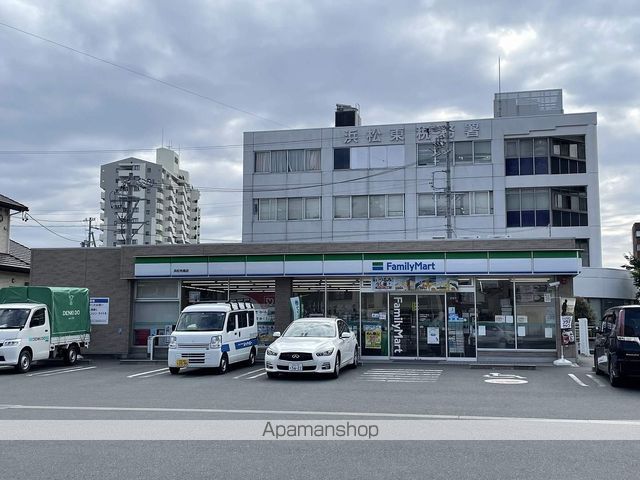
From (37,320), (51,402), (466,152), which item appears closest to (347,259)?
(37,320)

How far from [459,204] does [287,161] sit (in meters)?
12.5

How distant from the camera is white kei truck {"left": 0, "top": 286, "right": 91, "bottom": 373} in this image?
19250 mm

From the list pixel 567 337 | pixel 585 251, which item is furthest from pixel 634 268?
pixel 567 337

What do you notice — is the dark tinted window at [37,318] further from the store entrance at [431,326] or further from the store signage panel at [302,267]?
the store entrance at [431,326]

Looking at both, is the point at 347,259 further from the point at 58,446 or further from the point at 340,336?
the point at 58,446

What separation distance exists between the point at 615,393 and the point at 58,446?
37.6 feet

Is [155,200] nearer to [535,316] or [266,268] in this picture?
[266,268]

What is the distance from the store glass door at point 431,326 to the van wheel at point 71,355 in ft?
39.5

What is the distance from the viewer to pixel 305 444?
8.52 meters

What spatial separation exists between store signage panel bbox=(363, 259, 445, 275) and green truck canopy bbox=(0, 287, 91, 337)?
10.3m

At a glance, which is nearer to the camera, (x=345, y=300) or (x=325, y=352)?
(x=325, y=352)

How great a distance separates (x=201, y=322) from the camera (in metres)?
19.1

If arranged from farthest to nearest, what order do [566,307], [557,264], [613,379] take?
1. [557,264]
2. [566,307]
3. [613,379]

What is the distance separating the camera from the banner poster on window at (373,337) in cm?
2309
